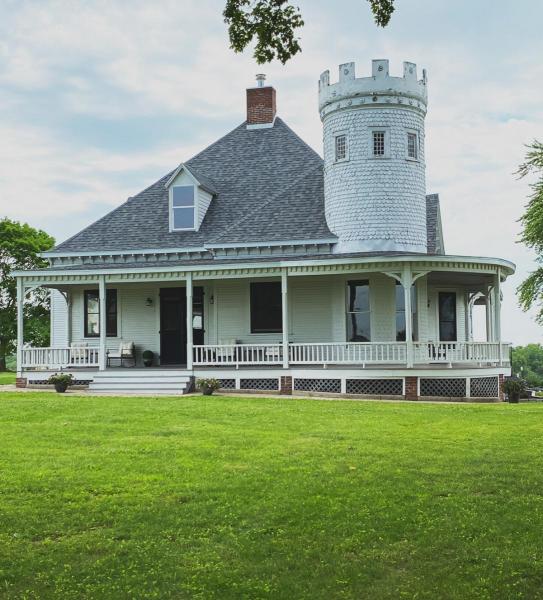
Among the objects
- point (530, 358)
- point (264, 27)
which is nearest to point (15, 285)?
point (264, 27)

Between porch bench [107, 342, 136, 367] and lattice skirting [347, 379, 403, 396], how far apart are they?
25.9ft

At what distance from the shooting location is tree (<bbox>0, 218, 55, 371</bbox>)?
5144 cm

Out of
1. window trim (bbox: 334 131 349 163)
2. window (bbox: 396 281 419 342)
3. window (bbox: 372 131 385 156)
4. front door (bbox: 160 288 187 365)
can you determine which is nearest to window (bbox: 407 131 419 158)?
window (bbox: 372 131 385 156)

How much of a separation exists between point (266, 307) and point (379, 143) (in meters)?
6.15

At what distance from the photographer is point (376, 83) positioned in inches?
969

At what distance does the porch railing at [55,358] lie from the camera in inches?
997

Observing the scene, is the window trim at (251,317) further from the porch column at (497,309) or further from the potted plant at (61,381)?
the porch column at (497,309)

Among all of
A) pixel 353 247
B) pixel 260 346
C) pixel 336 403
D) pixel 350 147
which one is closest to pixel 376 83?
pixel 350 147

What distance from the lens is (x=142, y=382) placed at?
2334 centimetres

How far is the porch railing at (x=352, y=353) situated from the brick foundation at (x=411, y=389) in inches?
27.9

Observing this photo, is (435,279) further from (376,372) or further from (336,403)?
(336,403)

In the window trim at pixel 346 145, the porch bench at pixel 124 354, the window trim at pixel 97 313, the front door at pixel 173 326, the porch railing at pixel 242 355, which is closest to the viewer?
the porch railing at pixel 242 355

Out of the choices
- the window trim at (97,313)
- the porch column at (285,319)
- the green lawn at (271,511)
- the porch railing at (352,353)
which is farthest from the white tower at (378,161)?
the green lawn at (271,511)

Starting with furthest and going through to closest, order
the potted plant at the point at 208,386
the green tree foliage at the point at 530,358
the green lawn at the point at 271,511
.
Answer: the green tree foliage at the point at 530,358, the potted plant at the point at 208,386, the green lawn at the point at 271,511
